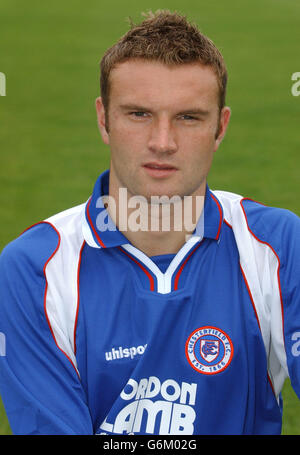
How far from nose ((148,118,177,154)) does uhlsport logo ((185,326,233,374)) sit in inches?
23.5

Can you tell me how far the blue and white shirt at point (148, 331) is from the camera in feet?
8.41

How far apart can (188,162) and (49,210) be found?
5.50 metres

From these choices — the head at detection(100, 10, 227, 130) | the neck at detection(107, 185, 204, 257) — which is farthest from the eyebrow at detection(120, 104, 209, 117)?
the neck at detection(107, 185, 204, 257)

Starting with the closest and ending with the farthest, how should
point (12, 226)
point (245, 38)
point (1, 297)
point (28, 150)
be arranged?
point (1, 297), point (12, 226), point (28, 150), point (245, 38)

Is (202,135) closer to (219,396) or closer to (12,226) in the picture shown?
(219,396)

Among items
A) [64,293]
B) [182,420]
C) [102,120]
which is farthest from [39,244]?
[182,420]

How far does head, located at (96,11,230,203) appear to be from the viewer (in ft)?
8.53

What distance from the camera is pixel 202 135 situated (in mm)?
2670

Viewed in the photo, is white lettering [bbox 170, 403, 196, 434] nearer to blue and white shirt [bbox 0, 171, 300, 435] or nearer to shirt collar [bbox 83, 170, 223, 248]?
blue and white shirt [bbox 0, 171, 300, 435]

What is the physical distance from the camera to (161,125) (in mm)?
2588

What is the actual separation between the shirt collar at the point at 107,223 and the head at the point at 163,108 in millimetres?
122

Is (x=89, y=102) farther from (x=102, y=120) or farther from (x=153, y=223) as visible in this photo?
(x=153, y=223)

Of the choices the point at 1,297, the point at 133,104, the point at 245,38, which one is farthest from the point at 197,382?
the point at 245,38

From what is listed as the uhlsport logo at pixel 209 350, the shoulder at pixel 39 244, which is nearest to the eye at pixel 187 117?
the shoulder at pixel 39 244
